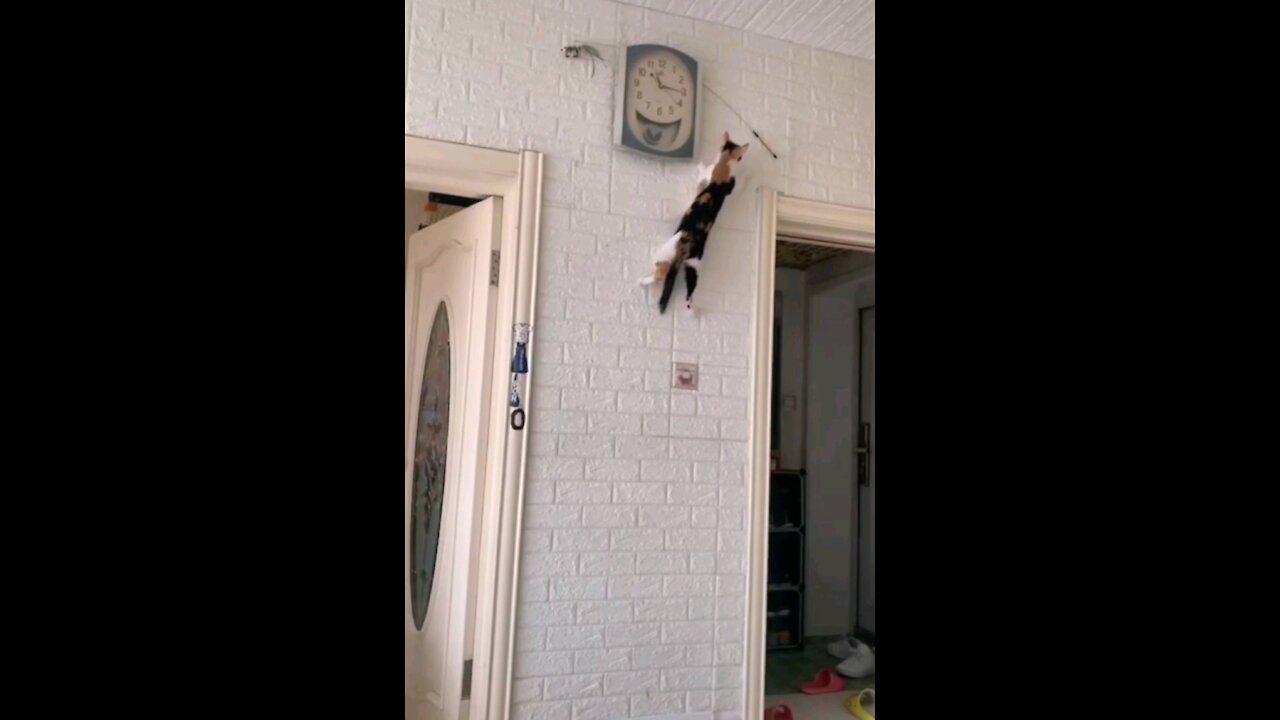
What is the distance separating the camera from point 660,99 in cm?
254

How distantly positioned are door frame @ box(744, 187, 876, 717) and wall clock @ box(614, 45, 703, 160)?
37 cm

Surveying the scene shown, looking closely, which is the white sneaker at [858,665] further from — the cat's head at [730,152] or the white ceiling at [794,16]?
the white ceiling at [794,16]

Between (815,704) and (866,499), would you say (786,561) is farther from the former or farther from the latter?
(815,704)

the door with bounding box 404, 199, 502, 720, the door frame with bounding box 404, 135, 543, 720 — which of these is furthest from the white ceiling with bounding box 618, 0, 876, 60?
the door with bounding box 404, 199, 502, 720

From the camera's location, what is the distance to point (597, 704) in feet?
7.67

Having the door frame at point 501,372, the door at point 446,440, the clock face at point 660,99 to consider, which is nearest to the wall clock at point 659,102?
the clock face at point 660,99

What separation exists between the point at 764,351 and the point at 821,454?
252cm

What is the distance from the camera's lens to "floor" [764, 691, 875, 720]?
3.29 metres

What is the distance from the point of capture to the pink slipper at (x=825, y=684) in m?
3.62

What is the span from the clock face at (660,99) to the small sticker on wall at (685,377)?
2.39 ft

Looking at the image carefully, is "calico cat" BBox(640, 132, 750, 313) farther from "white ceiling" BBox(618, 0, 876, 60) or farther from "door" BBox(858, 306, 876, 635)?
"door" BBox(858, 306, 876, 635)
